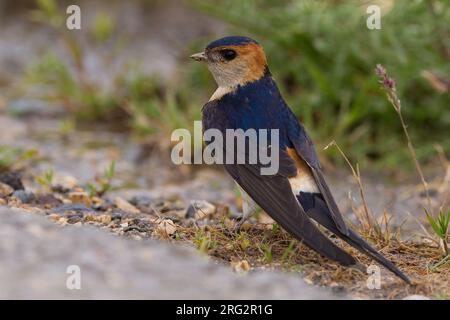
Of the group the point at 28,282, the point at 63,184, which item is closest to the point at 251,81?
the point at 63,184

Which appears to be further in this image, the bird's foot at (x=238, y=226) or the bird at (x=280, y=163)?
the bird's foot at (x=238, y=226)

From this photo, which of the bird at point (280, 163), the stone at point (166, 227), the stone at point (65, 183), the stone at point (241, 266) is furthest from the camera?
the stone at point (65, 183)

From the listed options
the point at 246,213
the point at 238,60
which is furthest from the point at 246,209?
the point at 238,60

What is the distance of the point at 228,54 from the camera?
13.5 ft

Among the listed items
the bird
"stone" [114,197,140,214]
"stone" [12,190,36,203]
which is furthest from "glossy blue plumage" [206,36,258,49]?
"stone" [12,190,36,203]

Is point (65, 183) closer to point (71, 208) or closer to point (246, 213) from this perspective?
point (71, 208)

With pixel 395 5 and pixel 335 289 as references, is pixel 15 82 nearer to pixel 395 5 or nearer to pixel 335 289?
pixel 395 5

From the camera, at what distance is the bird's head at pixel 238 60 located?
4086 millimetres

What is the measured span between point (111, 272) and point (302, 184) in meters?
1.14

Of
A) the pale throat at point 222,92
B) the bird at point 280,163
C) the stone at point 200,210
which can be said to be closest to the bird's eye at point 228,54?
the bird at point 280,163

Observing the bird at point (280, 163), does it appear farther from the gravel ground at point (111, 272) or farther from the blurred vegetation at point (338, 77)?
the blurred vegetation at point (338, 77)

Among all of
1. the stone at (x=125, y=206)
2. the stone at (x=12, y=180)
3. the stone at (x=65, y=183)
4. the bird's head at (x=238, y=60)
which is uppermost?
the bird's head at (x=238, y=60)

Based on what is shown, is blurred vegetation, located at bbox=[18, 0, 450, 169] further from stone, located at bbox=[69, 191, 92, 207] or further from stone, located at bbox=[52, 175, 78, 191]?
stone, located at bbox=[69, 191, 92, 207]

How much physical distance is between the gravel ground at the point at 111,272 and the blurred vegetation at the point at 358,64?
9.29 ft
